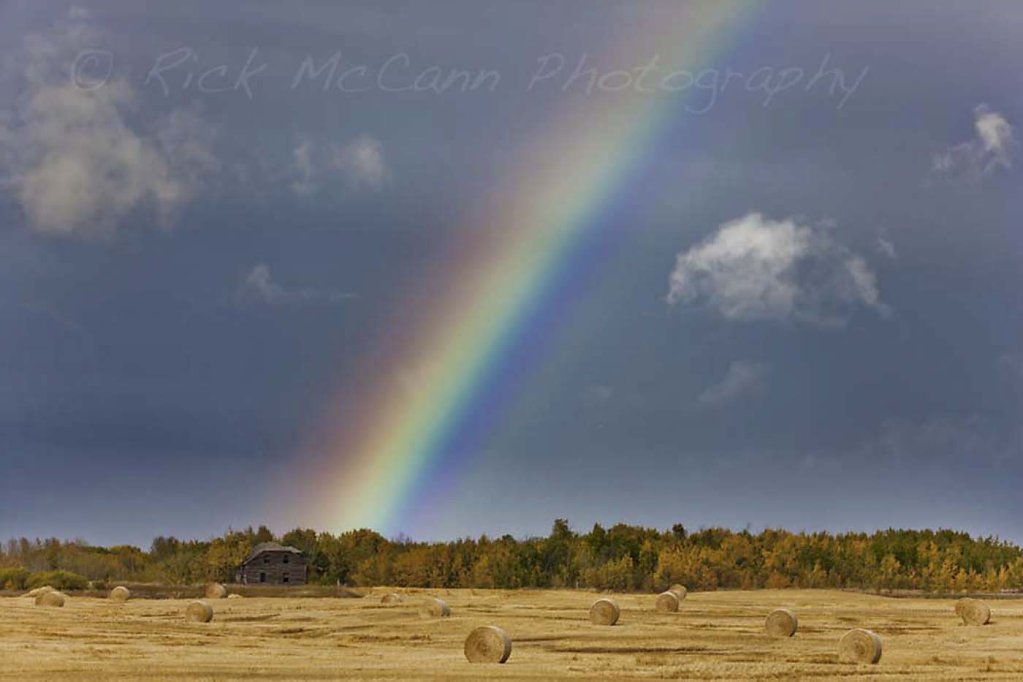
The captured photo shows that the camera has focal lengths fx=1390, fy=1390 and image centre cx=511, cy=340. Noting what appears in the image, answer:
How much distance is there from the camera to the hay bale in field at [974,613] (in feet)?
187

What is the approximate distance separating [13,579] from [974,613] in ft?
214

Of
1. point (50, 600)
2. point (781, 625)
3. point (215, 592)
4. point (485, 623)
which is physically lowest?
point (781, 625)

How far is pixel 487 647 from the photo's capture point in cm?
3753

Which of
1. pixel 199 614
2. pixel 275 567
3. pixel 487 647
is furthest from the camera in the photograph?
pixel 275 567

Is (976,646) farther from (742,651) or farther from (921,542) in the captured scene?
(921,542)

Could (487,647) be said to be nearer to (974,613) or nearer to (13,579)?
(974,613)

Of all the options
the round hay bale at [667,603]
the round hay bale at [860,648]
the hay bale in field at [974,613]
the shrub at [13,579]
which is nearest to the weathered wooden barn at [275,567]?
the shrub at [13,579]

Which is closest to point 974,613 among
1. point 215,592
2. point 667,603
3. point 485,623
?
point 667,603

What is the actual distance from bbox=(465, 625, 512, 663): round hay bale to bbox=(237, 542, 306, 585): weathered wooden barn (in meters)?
72.1

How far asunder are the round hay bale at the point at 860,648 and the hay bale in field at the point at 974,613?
20720mm

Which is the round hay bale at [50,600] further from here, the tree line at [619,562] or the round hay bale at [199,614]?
the tree line at [619,562]

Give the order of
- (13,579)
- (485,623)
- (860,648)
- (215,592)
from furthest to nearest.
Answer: (13,579) < (215,592) < (485,623) < (860,648)

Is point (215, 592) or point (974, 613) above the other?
point (215, 592)

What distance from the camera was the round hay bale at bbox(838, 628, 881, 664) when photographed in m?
38.0
